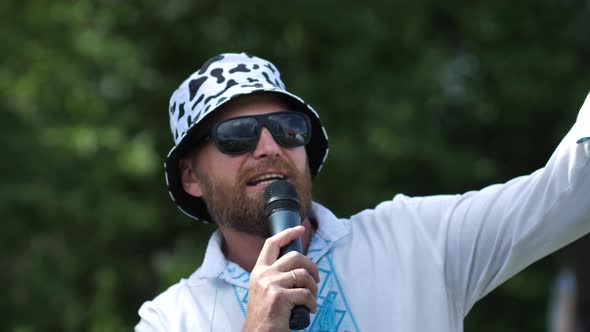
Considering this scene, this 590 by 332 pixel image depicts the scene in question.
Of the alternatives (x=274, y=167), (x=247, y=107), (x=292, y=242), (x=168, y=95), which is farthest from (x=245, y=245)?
(x=168, y=95)

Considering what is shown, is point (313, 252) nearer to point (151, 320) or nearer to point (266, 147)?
point (266, 147)

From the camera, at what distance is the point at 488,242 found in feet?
9.47

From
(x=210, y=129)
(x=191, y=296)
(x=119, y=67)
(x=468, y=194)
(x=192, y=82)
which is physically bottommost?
(x=191, y=296)

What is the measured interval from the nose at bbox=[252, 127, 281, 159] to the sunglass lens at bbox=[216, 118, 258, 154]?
2 cm

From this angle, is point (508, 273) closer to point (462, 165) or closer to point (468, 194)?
point (468, 194)

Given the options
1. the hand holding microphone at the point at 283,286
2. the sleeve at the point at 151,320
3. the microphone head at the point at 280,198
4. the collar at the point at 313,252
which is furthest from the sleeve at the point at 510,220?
the sleeve at the point at 151,320

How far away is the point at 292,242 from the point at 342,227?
542 millimetres

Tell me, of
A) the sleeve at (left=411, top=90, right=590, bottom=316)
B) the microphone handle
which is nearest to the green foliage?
the sleeve at (left=411, top=90, right=590, bottom=316)

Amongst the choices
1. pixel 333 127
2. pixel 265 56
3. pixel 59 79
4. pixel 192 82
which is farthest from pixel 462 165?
pixel 192 82

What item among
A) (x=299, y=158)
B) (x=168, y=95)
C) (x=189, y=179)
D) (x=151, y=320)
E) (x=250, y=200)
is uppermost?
(x=168, y=95)

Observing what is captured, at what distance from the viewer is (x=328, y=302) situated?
2.88 meters

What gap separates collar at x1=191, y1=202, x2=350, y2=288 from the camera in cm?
304

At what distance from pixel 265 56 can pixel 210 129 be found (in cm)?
715

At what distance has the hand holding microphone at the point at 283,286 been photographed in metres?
2.43
